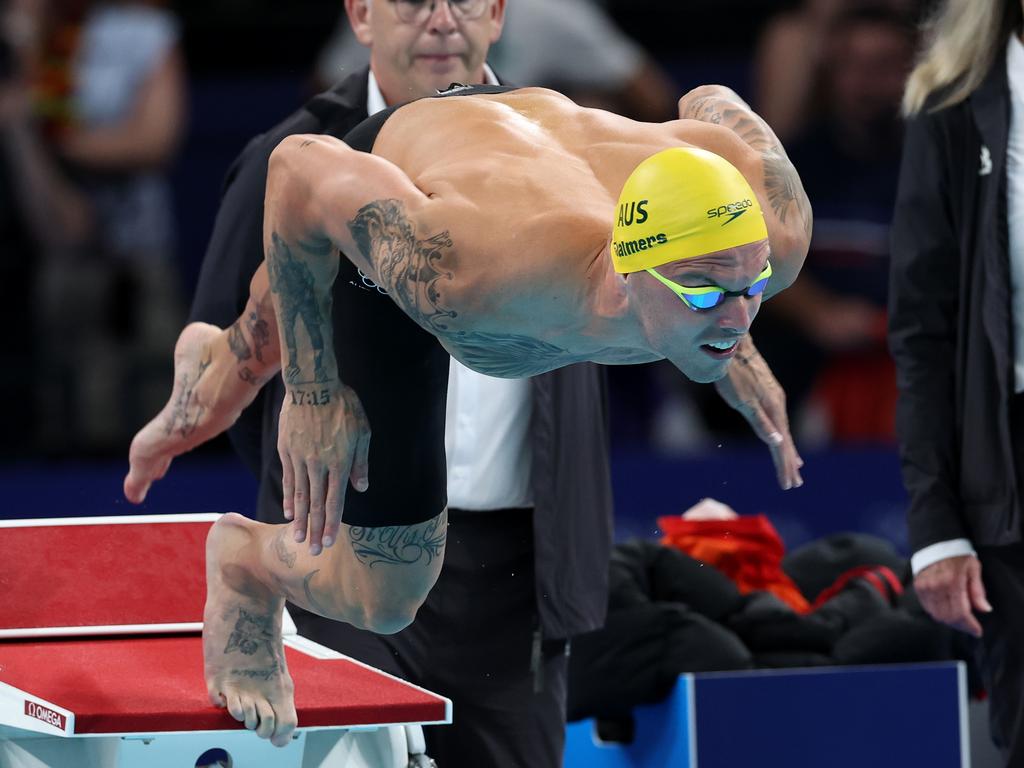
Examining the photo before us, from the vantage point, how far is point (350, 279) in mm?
3842

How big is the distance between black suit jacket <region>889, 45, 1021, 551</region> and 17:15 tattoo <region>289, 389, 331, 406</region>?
164 centimetres

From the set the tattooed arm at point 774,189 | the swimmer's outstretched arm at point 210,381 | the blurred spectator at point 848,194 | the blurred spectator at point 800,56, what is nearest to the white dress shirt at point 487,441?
the swimmer's outstretched arm at point 210,381

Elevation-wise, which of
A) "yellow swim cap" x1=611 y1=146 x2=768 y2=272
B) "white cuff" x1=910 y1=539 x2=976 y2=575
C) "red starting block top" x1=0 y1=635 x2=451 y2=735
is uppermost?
"yellow swim cap" x1=611 y1=146 x2=768 y2=272

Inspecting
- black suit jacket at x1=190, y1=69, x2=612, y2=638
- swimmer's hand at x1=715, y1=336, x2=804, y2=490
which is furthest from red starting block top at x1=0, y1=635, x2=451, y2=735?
swimmer's hand at x1=715, y1=336, x2=804, y2=490

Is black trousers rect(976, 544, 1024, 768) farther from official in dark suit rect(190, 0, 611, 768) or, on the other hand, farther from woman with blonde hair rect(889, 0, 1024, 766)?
official in dark suit rect(190, 0, 611, 768)

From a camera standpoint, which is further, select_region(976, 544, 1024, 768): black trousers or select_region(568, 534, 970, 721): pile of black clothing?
select_region(568, 534, 970, 721): pile of black clothing

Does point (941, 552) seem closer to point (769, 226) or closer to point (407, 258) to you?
point (769, 226)

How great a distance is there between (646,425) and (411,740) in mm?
4330

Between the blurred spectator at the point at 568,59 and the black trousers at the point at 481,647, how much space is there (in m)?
3.27

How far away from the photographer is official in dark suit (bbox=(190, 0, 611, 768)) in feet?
14.8

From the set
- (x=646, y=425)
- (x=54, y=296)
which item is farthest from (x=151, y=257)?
(x=646, y=425)

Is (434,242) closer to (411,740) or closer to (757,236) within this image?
(757,236)

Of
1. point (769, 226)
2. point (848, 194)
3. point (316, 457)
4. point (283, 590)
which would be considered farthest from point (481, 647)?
point (848, 194)

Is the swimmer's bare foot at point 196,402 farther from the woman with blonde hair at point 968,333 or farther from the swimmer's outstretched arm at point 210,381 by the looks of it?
the woman with blonde hair at point 968,333
